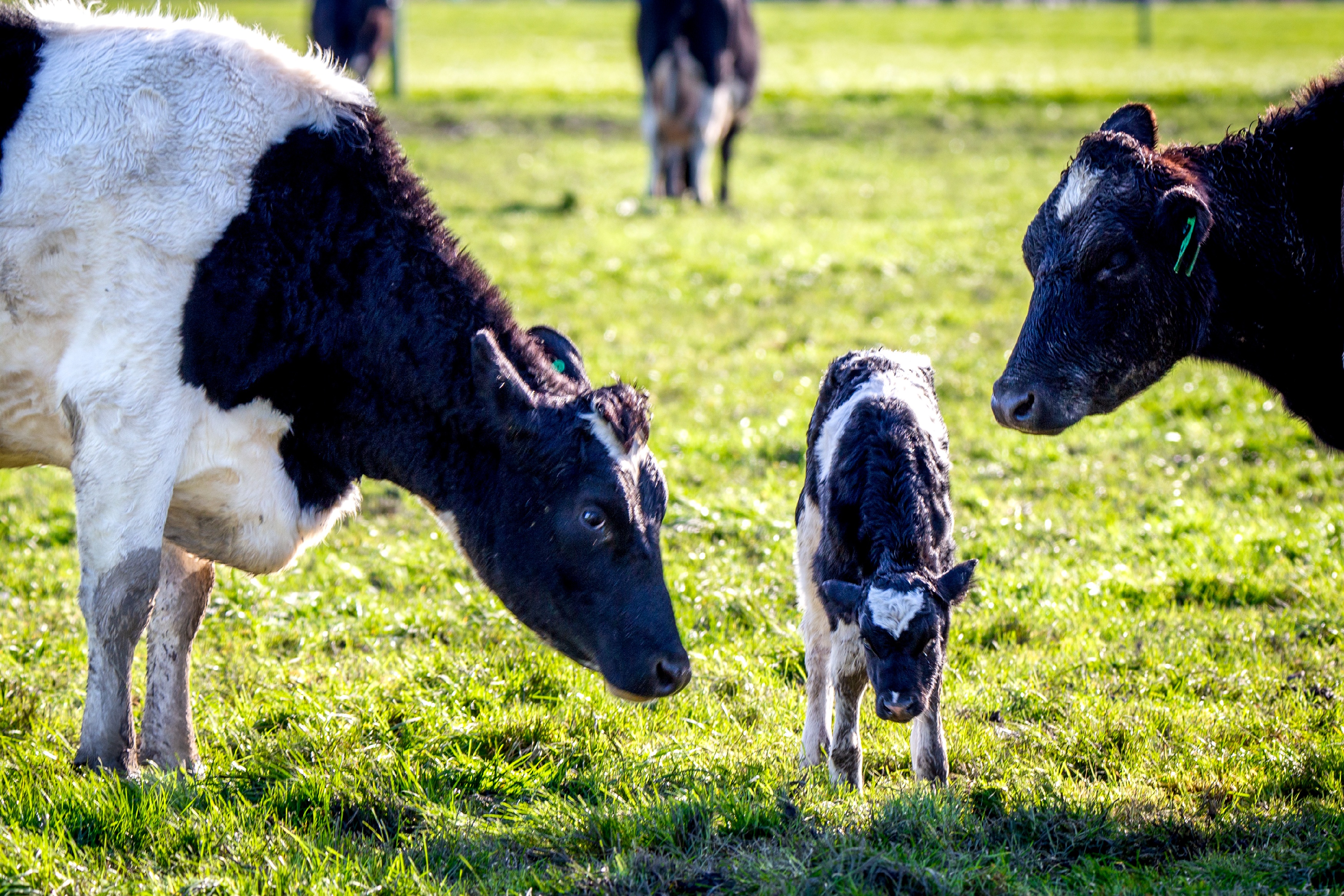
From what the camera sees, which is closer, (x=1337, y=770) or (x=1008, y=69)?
(x=1337, y=770)

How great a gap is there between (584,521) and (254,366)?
1354mm

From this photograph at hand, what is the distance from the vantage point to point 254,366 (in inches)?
191

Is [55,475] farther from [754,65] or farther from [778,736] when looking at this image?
[754,65]

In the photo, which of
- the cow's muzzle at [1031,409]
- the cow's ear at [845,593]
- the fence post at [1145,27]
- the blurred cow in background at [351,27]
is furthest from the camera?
the fence post at [1145,27]

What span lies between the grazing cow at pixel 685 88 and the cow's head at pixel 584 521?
559 inches

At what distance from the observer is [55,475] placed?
28.2 ft

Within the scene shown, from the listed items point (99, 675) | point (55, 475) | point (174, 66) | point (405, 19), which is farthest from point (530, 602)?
point (405, 19)

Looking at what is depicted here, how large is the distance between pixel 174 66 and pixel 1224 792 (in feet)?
15.9

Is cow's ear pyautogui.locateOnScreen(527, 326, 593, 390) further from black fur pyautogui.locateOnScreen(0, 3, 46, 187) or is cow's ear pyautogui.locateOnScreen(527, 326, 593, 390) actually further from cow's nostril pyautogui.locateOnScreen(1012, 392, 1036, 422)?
black fur pyautogui.locateOnScreen(0, 3, 46, 187)

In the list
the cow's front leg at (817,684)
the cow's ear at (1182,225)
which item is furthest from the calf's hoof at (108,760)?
the cow's ear at (1182,225)

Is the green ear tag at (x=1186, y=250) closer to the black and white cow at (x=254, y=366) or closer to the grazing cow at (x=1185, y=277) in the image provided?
the grazing cow at (x=1185, y=277)

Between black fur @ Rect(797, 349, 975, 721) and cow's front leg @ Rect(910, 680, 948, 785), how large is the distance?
0.13 m

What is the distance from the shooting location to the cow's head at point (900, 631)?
4.46 meters

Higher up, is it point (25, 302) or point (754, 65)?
point (754, 65)
